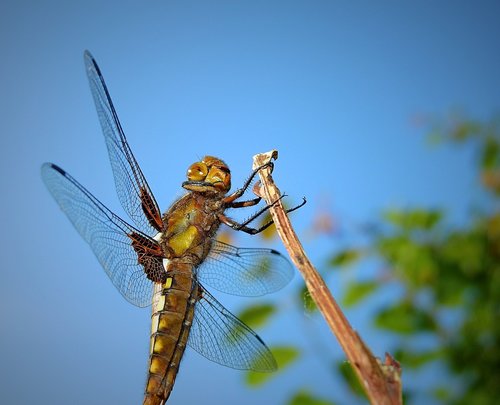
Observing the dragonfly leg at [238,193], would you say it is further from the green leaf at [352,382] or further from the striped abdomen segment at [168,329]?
the green leaf at [352,382]

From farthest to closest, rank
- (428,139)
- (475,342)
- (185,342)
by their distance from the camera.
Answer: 1. (428,139)
2. (475,342)
3. (185,342)

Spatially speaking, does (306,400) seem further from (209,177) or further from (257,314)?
(209,177)

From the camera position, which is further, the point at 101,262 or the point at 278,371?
the point at 278,371

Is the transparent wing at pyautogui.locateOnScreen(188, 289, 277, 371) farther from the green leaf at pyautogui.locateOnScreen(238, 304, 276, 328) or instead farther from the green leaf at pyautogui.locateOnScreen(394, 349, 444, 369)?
the green leaf at pyautogui.locateOnScreen(394, 349, 444, 369)

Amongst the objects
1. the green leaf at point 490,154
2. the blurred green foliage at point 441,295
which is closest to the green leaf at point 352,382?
the blurred green foliage at point 441,295

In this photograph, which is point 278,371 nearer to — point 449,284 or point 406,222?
point 449,284

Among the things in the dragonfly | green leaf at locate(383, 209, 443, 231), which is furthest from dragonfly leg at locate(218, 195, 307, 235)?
green leaf at locate(383, 209, 443, 231)

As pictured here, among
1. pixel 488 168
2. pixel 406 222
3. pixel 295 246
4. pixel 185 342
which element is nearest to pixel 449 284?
pixel 406 222
